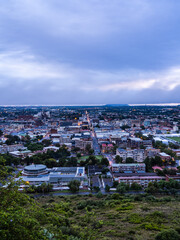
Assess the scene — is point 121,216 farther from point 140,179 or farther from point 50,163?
point 50,163

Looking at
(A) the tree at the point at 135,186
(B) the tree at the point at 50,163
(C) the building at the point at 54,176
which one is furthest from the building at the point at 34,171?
(A) the tree at the point at 135,186

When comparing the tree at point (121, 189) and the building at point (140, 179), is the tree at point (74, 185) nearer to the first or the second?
the tree at point (121, 189)

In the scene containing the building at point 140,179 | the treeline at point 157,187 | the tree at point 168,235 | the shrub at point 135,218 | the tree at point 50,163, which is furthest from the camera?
the tree at point 50,163

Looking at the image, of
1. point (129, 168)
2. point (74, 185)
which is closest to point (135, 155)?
point (129, 168)

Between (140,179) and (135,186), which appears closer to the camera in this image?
(135,186)

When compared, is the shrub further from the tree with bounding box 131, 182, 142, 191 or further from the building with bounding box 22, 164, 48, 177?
the building with bounding box 22, 164, 48, 177

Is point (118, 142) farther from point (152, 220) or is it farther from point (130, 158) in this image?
point (152, 220)

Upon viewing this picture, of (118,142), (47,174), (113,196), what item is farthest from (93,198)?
(118,142)

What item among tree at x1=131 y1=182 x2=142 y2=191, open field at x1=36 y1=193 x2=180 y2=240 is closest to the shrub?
open field at x1=36 y1=193 x2=180 y2=240

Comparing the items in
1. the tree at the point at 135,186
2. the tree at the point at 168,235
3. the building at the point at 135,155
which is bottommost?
the tree at the point at 135,186
